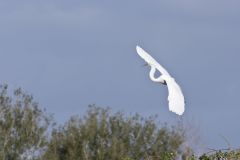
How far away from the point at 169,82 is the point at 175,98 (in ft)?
1.95

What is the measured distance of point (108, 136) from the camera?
3678 cm

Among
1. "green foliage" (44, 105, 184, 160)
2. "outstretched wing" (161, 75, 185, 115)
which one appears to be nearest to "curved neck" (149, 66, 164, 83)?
"outstretched wing" (161, 75, 185, 115)

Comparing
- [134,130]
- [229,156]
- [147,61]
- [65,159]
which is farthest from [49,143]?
[229,156]

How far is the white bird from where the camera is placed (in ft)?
42.4

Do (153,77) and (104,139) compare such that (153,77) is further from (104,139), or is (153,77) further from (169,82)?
(104,139)

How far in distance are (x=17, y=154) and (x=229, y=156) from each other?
2670 cm

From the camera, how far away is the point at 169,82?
535 inches

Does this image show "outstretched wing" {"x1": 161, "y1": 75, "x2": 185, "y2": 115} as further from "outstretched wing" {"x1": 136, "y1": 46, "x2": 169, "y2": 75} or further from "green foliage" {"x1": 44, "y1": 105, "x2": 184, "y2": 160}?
"green foliage" {"x1": 44, "y1": 105, "x2": 184, "y2": 160}

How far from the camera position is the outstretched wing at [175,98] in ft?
42.0

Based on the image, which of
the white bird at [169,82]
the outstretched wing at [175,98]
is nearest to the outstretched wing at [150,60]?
the white bird at [169,82]

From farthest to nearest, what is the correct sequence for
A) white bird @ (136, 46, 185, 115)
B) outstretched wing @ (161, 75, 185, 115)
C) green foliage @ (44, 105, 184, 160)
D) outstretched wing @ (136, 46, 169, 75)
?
green foliage @ (44, 105, 184, 160) → outstretched wing @ (136, 46, 169, 75) → white bird @ (136, 46, 185, 115) → outstretched wing @ (161, 75, 185, 115)

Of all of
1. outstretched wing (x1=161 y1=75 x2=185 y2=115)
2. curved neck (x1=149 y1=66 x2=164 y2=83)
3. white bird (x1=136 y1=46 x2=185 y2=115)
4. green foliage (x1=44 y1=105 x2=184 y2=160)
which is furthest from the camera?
green foliage (x1=44 y1=105 x2=184 y2=160)

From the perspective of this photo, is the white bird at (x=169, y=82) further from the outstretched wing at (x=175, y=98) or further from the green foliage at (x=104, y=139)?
the green foliage at (x=104, y=139)

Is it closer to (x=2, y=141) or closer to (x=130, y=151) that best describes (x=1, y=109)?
(x=2, y=141)
